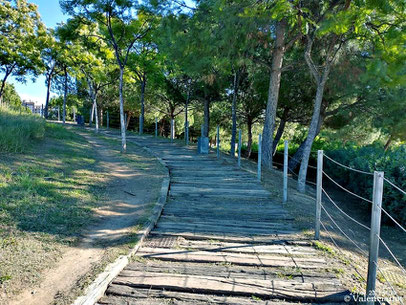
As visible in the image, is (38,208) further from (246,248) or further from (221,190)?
(221,190)

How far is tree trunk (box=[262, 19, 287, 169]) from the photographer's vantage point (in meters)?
9.66

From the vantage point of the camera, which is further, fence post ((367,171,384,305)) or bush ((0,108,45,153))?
bush ((0,108,45,153))

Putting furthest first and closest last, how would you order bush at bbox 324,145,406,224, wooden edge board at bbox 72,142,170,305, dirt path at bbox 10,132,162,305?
bush at bbox 324,145,406,224 → dirt path at bbox 10,132,162,305 → wooden edge board at bbox 72,142,170,305

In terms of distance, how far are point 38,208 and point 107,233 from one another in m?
1.17

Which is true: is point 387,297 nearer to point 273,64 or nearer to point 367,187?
point 367,187

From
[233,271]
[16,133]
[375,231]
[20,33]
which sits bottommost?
[233,271]

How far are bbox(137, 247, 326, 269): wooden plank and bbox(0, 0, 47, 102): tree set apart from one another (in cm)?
1743

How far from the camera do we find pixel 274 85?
32.8 ft

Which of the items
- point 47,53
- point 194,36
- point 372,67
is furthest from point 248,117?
point 47,53

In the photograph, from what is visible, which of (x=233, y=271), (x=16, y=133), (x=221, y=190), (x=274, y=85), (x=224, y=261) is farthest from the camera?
(x=274, y=85)

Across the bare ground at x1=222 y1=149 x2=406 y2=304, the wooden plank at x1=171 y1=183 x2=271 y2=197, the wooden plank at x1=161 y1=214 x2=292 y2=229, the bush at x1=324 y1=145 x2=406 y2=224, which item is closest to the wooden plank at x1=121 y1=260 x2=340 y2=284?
the bare ground at x1=222 y1=149 x2=406 y2=304

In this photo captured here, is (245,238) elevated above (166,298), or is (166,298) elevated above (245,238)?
(245,238)

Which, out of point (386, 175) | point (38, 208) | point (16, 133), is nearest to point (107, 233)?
point (38, 208)

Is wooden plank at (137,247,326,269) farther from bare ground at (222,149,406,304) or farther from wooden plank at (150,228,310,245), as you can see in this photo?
wooden plank at (150,228,310,245)
